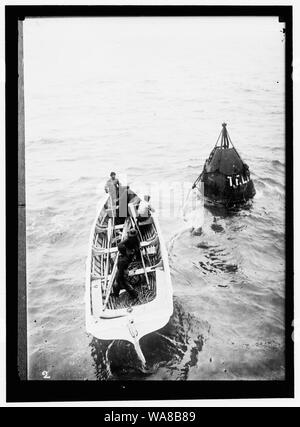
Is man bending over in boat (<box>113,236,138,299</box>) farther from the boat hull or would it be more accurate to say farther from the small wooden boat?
the boat hull

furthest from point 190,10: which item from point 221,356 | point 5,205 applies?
point 221,356

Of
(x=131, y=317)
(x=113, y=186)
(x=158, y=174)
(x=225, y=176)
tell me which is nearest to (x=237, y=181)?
(x=225, y=176)

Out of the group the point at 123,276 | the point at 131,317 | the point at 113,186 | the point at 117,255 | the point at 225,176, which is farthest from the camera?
the point at 225,176

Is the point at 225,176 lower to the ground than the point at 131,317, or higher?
higher

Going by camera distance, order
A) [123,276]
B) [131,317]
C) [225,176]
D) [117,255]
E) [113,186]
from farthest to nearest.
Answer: [225,176] < [113,186] < [117,255] < [123,276] < [131,317]

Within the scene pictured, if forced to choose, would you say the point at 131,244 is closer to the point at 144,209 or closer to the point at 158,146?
the point at 144,209

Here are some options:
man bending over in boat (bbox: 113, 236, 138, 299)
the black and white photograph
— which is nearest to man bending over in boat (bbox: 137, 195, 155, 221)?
the black and white photograph

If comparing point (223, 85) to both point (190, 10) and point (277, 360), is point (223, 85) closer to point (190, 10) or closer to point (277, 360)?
point (190, 10)
